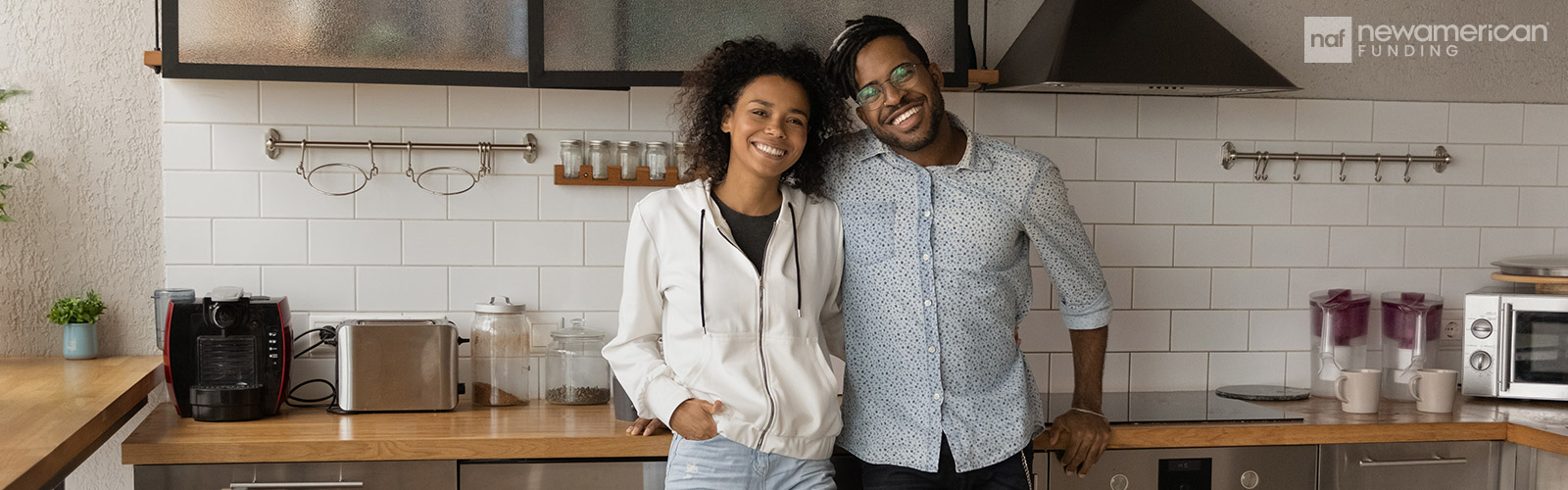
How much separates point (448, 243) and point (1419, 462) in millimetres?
2066

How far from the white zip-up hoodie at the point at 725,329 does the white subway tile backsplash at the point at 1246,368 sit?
4.38 feet

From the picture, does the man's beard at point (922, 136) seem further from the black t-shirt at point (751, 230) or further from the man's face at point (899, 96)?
the black t-shirt at point (751, 230)

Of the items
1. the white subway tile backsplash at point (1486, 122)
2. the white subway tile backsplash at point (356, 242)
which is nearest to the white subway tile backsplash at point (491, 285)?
the white subway tile backsplash at point (356, 242)

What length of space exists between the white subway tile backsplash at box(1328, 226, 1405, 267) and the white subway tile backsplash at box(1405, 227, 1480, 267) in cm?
3

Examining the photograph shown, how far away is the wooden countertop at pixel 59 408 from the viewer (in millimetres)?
1612

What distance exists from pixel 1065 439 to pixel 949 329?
1.38ft

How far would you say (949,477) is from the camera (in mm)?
1913

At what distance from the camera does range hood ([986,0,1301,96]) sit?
230 cm

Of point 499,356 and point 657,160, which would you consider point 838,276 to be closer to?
point 657,160

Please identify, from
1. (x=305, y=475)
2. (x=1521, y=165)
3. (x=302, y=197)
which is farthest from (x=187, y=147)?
(x=1521, y=165)

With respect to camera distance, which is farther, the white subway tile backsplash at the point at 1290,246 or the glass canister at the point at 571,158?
the white subway tile backsplash at the point at 1290,246

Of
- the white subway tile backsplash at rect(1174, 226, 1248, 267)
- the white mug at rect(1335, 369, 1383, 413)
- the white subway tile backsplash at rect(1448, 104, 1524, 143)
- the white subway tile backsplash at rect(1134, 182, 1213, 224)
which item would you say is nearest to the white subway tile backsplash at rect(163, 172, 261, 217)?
the white subway tile backsplash at rect(1134, 182, 1213, 224)

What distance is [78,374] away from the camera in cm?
226

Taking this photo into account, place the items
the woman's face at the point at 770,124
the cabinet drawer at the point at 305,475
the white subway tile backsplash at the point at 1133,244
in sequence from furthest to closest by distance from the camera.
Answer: the white subway tile backsplash at the point at 1133,244 < the cabinet drawer at the point at 305,475 < the woman's face at the point at 770,124
